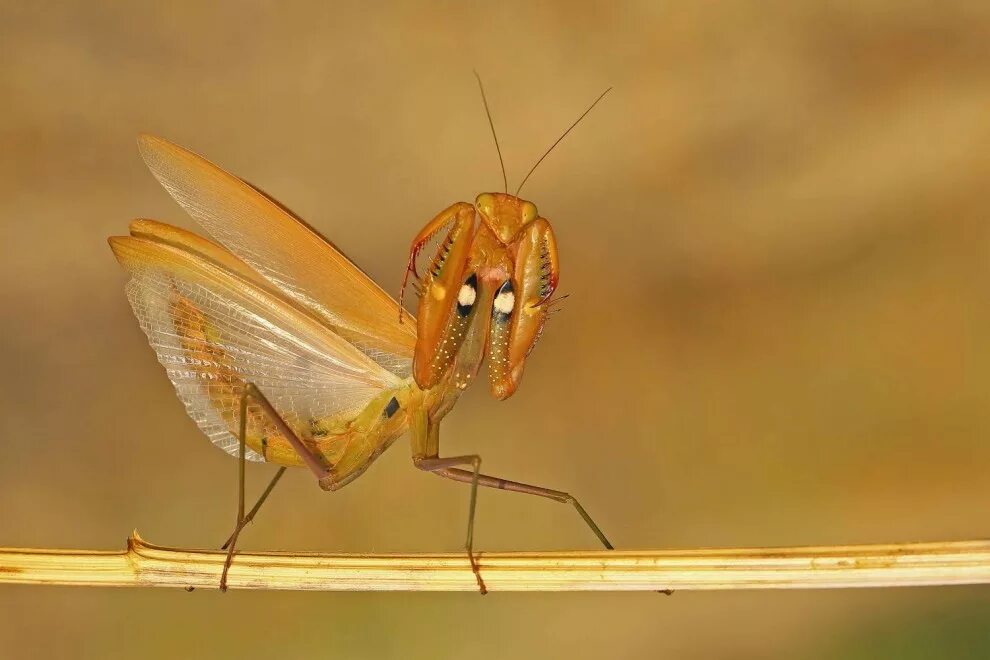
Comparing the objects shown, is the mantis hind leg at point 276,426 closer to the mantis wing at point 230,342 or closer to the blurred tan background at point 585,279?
the mantis wing at point 230,342

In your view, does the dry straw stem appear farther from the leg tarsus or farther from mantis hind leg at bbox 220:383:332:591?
mantis hind leg at bbox 220:383:332:591

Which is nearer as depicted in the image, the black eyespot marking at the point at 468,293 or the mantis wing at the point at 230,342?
the black eyespot marking at the point at 468,293

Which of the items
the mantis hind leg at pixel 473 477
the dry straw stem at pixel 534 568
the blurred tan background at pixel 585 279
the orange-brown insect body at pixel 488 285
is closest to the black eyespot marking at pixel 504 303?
the orange-brown insect body at pixel 488 285

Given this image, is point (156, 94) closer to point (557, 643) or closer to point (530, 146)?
point (530, 146)

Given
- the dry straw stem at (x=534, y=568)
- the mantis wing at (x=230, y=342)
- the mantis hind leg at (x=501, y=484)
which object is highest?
the mantis wing at (x=230, y=342)

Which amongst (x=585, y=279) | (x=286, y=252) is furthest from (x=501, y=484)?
(x=585, y=279)

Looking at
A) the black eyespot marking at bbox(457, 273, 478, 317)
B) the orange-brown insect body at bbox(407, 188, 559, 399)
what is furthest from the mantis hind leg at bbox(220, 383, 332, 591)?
the black eyespot marking at bbox(457, 273, 478, 317)
